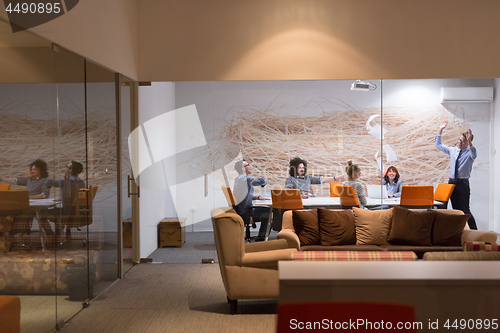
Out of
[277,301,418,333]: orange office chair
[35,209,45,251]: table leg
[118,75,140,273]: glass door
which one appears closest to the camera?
[277,301,418,333]: orange office chair

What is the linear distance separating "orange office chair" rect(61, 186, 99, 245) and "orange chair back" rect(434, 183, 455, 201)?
448 cm

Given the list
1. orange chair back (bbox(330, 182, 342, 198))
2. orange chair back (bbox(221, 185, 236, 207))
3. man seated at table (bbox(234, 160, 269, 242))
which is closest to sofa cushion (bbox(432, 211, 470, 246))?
orange chair back (bbox(330, 182, 342, 198))

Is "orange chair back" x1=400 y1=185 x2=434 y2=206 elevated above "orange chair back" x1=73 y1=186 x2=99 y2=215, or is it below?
below

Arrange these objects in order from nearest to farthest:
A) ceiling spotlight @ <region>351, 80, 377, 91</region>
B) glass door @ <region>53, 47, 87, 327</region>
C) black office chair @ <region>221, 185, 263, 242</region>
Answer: glass door @ <region>53, 47, 87, 327</region> → black office chair @ <region>221, 185, 263, 242</region> → ceiling spotlight @ <region>351, 80, 377, 91</region>

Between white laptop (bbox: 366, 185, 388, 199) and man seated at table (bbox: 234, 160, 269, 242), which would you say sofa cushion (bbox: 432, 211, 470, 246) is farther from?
man seated at table (bbox: 234, 160, 269, 242)

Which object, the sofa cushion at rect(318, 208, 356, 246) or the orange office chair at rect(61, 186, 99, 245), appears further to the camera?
the sofa cushion at rect(318, 208, 356, 246)

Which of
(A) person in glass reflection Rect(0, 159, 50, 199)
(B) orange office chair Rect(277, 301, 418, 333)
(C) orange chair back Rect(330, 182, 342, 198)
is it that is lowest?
(B) orange office chair Rect(277, 301, 418, 333)

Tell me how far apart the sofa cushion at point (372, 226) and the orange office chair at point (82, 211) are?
2946 mm

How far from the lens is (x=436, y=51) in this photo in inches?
230

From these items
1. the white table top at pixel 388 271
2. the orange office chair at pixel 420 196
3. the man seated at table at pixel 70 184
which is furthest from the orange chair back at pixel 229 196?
the white table top at pixel 388 271

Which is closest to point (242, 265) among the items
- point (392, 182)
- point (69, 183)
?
point (69, 183)

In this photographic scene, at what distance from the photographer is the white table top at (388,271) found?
150 centimetres

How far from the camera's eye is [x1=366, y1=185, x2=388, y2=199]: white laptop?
19.5 ft

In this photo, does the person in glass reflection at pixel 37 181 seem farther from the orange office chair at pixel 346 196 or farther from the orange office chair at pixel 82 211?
the orange office chair at pixel 346 196
